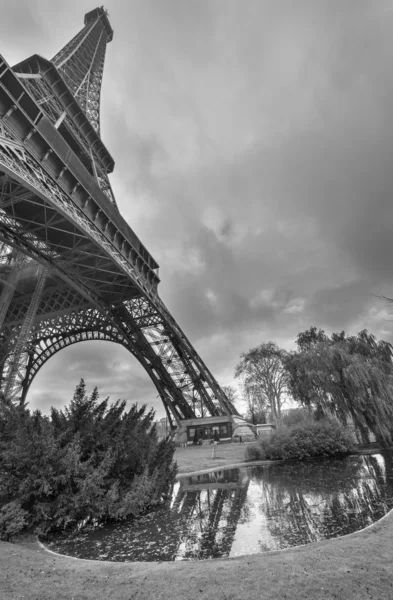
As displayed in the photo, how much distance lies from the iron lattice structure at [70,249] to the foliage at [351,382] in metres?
17.4

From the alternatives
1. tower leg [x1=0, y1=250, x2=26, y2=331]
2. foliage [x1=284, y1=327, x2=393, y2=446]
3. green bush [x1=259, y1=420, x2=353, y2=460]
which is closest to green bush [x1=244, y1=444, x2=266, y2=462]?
green bush [x1=259, y1=420, x2=353, y2=460]

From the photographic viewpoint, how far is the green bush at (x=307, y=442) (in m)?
15.6

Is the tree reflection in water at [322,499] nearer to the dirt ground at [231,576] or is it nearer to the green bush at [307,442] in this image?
the dirt ground at [231,576]

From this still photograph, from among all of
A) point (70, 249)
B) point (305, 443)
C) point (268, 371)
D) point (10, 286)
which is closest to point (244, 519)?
point (305, 443)

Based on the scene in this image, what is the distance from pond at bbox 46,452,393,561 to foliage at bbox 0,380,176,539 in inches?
20.0

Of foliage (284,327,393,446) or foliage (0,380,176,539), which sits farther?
foliage (284,327,393,446)

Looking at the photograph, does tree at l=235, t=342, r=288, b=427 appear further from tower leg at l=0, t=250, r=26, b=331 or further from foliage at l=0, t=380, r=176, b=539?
foliage at l=0, t=380, r=176, b=539

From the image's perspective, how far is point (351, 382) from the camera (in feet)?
59.5

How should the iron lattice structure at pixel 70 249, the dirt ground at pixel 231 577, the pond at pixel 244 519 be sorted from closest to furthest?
the dirt ground at pixel 231 577, the pond at pixel 244 519, the iron lattice structure at pixel 70 249

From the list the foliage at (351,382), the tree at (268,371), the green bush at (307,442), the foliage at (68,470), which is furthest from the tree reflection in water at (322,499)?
the tree at (268,371)

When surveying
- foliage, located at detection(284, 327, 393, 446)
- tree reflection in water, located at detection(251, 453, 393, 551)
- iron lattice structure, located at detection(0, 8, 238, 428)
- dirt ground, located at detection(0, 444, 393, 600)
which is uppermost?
iron lattice structure, located at detection(0, 8, 238, 428)

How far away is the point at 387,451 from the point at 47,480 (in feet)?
58.8

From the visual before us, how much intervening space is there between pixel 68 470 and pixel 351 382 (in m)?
17.3

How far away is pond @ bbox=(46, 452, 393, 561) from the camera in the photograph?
5.17 meters
